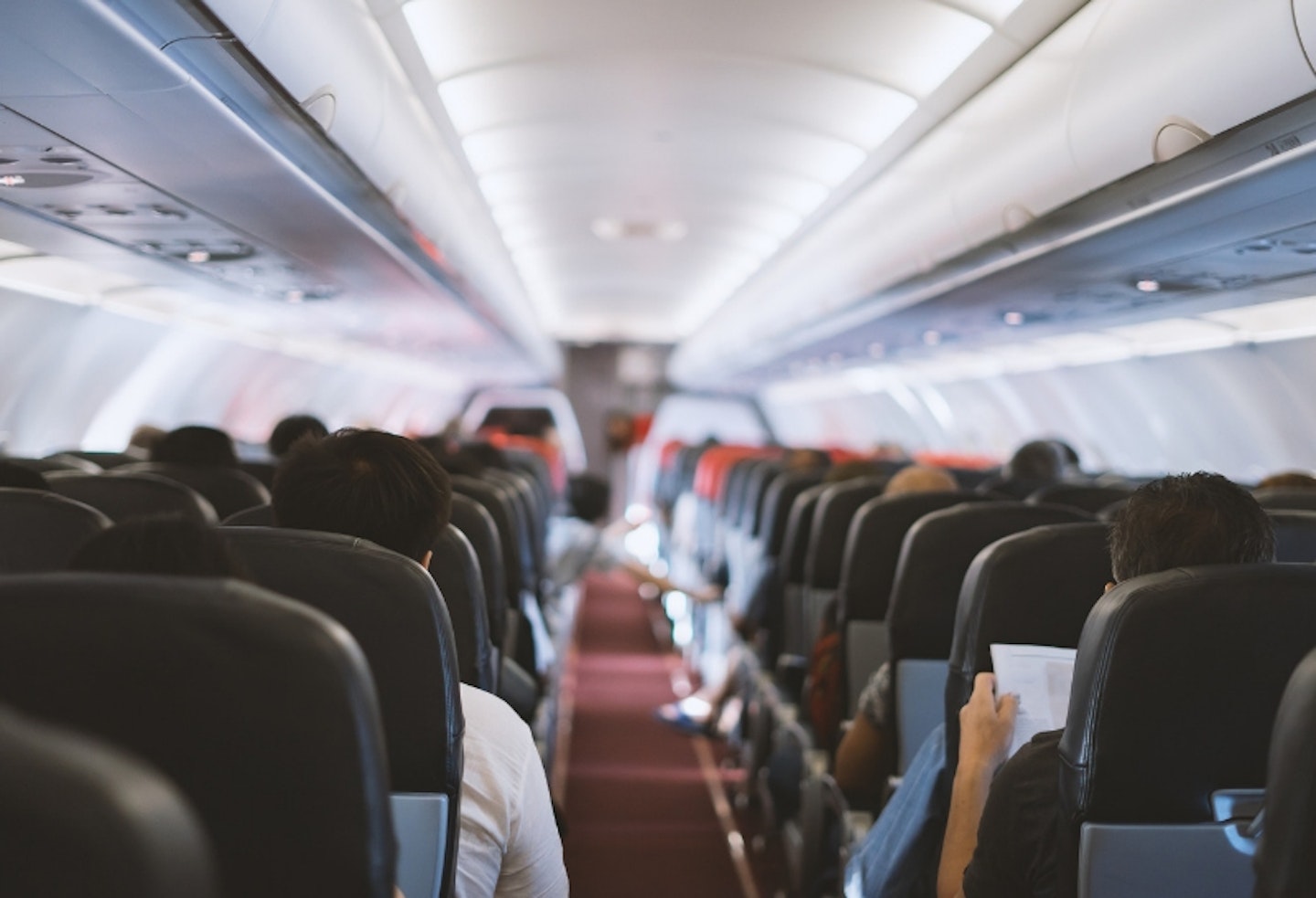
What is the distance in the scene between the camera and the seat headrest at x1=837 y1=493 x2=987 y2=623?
432 cm

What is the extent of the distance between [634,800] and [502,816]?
501 centimetres

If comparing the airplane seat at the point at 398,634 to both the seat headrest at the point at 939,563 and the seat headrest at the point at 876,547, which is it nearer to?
the seat headrest at the point at 939,563

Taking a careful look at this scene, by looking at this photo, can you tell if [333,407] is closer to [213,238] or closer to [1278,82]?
[213,238]

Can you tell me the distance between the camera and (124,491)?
4.12m

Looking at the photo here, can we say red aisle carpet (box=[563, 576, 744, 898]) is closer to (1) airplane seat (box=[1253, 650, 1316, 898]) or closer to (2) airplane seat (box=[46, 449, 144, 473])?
(2) airplane seat (box=[46, 449, 144, 473])

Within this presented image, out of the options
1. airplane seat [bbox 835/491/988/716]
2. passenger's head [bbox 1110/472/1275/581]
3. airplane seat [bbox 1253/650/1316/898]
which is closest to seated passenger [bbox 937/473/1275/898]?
passenger's head [bbox 1110/472/1275/581]

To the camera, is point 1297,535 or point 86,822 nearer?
point 86,822

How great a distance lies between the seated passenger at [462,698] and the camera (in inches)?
96.0

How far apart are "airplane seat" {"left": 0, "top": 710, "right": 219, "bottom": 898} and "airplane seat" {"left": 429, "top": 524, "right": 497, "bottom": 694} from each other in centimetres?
176

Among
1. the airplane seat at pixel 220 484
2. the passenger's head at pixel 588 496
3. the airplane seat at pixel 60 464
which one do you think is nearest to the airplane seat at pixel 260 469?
the airplane seat at pixel 60 464

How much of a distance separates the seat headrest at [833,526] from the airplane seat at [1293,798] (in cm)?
369

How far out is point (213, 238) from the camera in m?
6.59

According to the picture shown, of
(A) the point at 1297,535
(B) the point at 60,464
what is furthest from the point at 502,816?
(B) the point at 60,464

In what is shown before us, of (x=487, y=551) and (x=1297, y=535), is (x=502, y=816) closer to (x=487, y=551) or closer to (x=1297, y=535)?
(x=487, y=551)
